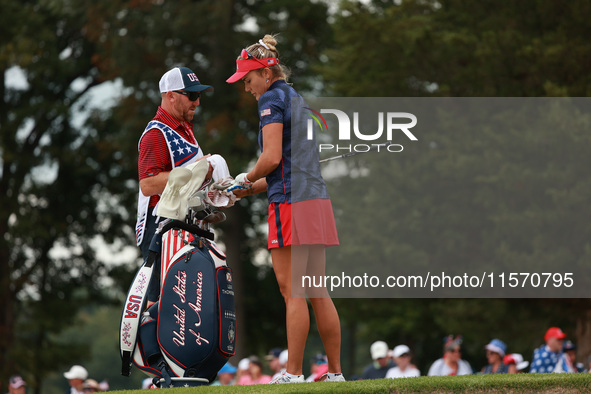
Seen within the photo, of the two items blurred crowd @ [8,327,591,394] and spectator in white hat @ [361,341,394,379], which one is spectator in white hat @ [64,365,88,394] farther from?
spectator in white hat @ [361,341,394,379]

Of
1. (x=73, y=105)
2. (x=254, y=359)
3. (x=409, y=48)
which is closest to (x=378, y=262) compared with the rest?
(x=254, y=359)

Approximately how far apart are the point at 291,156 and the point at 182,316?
1193 mm

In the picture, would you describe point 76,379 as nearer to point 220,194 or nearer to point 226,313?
point 226,313

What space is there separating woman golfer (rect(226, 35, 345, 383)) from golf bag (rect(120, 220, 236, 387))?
38cm

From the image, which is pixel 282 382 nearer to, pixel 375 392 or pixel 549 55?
pixel 375 392

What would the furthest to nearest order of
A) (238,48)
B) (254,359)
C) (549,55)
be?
1. (238,48)
2. (549,55)
3. (254,359)

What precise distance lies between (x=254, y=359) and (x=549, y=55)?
8173 mm

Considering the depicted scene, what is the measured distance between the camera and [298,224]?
5668mm

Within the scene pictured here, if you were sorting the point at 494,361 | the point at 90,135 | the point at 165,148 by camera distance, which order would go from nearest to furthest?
the point at 165,148 → the point at 494,361 → the point at 90,135

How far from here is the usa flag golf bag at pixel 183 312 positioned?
564 cm

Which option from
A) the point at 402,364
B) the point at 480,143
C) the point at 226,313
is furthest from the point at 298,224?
the point at 402,364

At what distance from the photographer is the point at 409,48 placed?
1889 centimetres

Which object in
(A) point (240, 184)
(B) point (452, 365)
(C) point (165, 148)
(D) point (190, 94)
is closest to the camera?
(A) point (240, 184)

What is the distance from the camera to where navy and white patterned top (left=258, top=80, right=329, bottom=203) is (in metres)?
5.71
